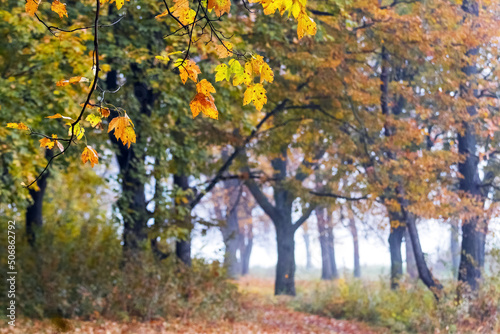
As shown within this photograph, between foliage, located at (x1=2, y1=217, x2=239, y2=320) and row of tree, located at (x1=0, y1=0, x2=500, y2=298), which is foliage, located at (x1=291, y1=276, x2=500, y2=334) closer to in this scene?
row of tree, located at (x1=0, y1=0, x2=500, y2=298)

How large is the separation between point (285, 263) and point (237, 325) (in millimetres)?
8803

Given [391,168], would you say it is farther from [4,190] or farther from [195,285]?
[4,190]

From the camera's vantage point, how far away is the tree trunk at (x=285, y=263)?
18375 mm

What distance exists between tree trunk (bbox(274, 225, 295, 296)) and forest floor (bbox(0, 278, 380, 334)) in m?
2.85

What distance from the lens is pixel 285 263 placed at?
18750 millimetres

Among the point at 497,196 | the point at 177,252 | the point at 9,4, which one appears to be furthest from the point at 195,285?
the point at 497,196

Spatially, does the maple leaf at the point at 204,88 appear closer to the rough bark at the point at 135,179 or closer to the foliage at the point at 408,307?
the rough bark at the point at 135,179

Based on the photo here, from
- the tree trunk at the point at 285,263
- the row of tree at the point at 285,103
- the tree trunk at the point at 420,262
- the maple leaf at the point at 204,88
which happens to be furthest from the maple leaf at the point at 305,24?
the tree trunk at the point at 285,263

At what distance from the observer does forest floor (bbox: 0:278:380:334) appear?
789cm

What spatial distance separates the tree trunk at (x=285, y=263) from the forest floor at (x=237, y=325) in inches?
112

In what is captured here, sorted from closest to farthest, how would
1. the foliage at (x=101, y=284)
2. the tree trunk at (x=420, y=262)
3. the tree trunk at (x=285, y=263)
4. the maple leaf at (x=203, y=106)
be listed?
the maple leaf at (x=203, y=106)
the foliage at (x=101, y=284)
the tree trunk at (x=420, y=262)
the tree trunk at (x=285, y=263)

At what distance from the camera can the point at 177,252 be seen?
12547 mm

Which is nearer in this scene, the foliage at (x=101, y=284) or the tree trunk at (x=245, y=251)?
the foliage at (x=101, y=284)

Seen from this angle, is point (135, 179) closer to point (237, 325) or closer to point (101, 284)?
point (101, 284)
